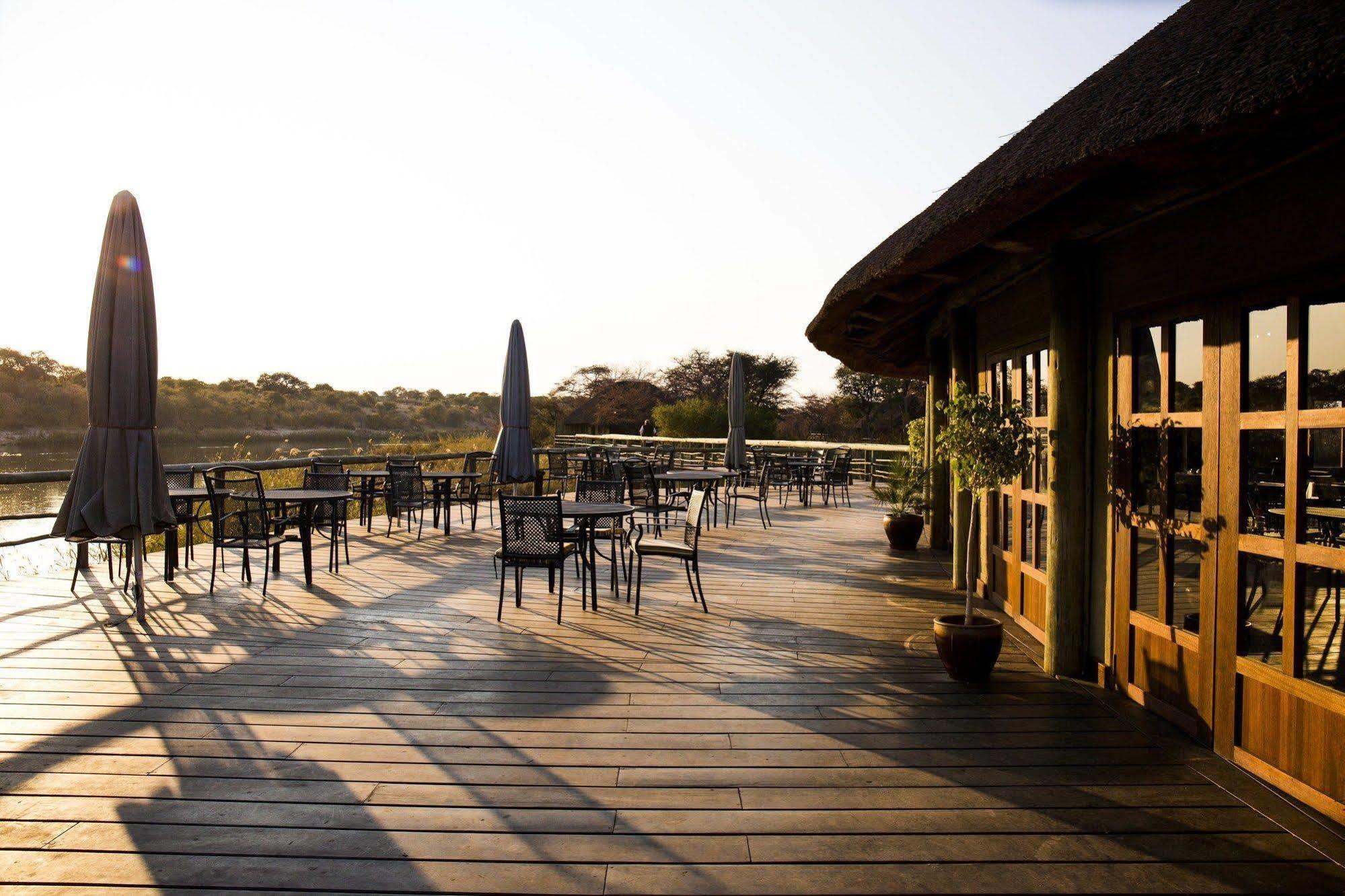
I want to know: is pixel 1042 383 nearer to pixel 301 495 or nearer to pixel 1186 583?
pixel 1186 583

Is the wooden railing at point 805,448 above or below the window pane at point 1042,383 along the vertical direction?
below

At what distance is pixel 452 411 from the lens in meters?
44.7

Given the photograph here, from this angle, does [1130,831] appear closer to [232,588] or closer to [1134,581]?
[1134,581]

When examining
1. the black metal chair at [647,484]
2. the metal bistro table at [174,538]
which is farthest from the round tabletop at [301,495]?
the black metal chair at [647,484]

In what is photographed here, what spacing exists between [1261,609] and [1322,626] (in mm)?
309

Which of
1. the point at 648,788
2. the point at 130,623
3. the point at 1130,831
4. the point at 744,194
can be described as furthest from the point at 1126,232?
the point at 744,194

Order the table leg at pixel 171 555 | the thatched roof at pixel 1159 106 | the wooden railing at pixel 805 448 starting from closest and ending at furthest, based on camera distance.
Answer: the thatched roof at pixel 1159 106
the table leg at pixel 171 555
the wooden railing at pixel 805 448

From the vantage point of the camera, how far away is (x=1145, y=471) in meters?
3.54

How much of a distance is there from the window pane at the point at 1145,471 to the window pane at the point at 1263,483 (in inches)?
21.2

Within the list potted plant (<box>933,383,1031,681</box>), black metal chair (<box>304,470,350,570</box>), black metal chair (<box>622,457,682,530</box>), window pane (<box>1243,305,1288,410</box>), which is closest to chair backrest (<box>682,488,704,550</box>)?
black metal chair (<box>622,457,682,530</box>)

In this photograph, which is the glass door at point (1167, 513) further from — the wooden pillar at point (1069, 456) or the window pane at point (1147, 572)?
the wooden pillar at point (1069, 456)

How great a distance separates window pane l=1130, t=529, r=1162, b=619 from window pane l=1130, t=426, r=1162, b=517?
108 mm

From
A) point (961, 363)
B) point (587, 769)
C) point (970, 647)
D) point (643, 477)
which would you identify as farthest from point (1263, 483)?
point (643, 477)

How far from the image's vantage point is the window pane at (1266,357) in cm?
271
